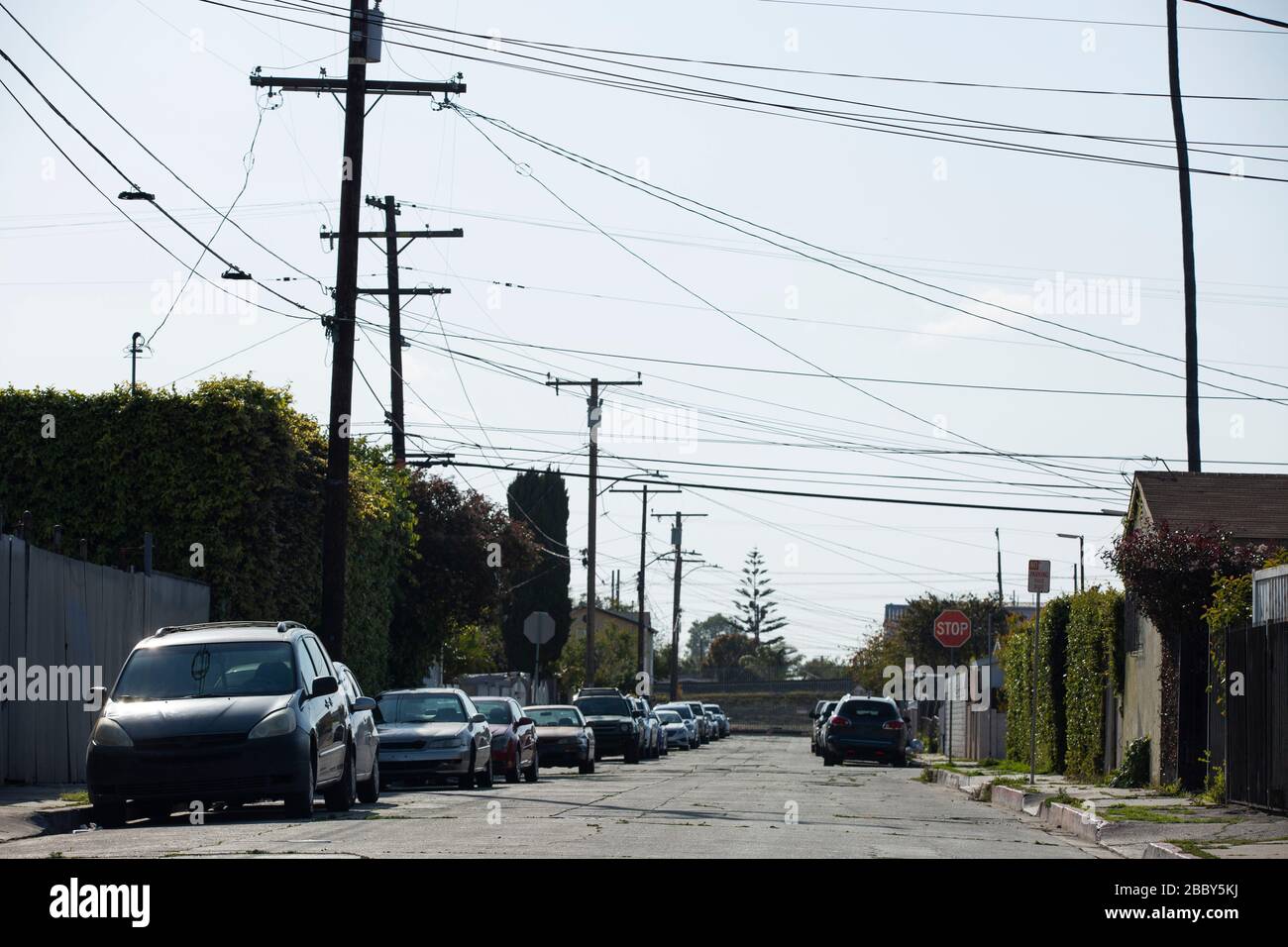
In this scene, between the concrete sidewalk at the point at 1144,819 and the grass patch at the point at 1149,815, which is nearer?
the concrete sidewalk at the point at 1144,819

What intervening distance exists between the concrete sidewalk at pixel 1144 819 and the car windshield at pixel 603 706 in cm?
1669

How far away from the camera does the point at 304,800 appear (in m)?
15.1

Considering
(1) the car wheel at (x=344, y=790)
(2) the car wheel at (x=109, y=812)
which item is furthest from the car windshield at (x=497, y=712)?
(2) the car wheel at (x=109, y=812)

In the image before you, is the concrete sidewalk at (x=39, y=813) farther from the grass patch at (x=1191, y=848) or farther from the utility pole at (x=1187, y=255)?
the utility pole at (x=1187, y=255)

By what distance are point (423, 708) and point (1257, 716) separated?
1132cm

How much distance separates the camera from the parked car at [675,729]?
54338 mm

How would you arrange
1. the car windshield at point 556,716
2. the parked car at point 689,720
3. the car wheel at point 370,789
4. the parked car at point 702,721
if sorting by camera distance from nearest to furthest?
the car wheel at point 370,789 → the car windshield at point 556,716 → the parked car at point 689,720 → the parked car at point 702,721

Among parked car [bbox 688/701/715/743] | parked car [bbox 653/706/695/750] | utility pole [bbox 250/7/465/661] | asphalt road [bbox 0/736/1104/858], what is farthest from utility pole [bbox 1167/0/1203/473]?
parked car [bbox 688/701/715/743]

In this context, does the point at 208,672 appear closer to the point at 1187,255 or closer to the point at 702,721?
the point at 1187,255

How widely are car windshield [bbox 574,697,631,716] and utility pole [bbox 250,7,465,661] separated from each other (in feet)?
58.0

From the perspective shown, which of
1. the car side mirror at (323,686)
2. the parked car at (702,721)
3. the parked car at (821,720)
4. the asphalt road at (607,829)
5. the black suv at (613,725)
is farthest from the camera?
the parked car at (702,721)

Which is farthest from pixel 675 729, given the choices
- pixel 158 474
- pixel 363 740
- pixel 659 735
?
pixel 363 740
